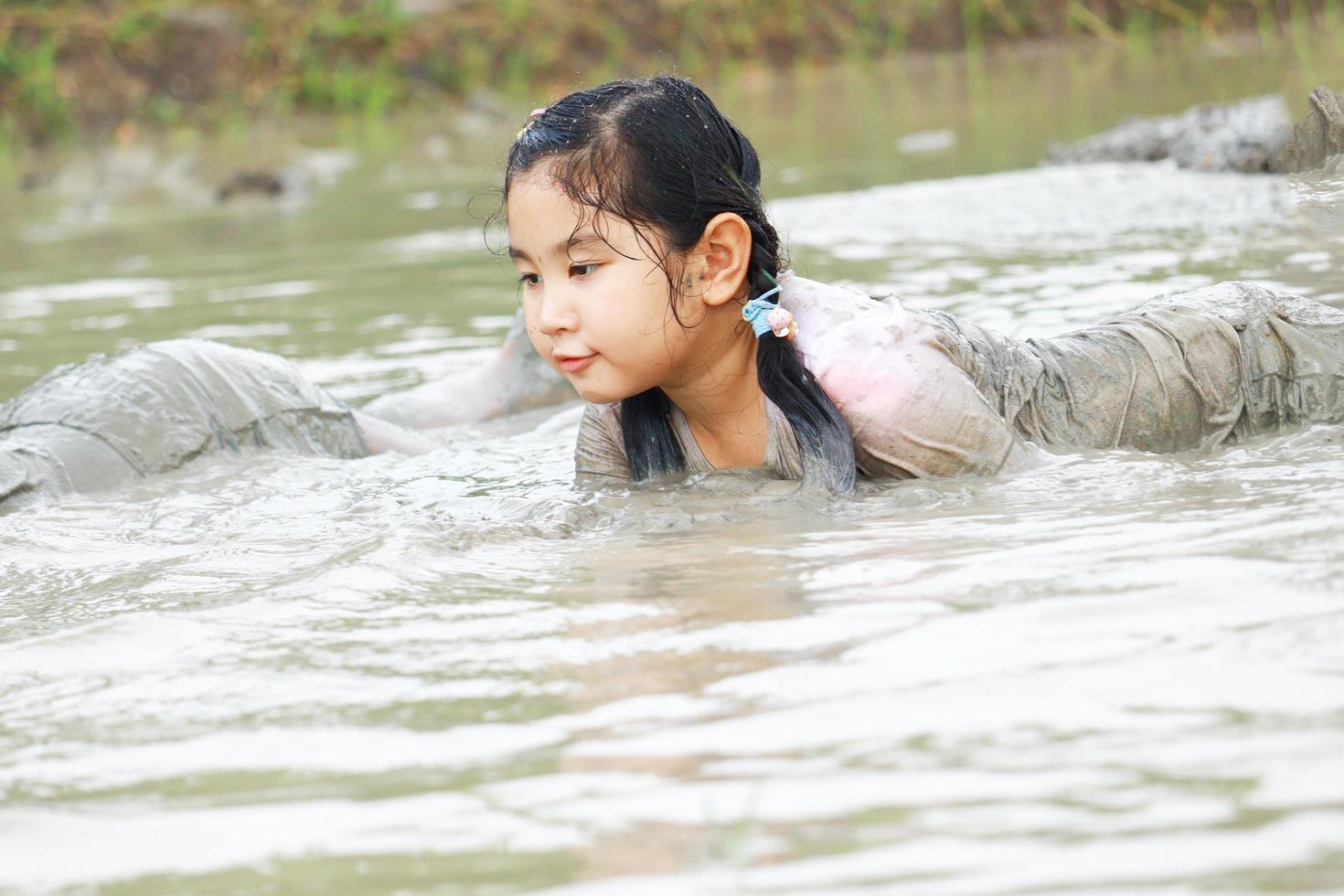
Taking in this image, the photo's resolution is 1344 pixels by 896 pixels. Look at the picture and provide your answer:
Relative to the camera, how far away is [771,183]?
27.1ft

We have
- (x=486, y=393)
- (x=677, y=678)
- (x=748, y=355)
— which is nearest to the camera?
(x=677, y=678)

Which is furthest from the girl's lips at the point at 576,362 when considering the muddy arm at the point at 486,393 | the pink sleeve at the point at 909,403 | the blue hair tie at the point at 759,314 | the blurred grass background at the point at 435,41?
the blurred grass background at the point at 435,41

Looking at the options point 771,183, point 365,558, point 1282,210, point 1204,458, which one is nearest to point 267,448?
point 365,558

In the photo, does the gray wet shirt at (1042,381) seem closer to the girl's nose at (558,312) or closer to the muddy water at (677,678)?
the muddy water at (677,678)

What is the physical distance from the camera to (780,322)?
9.77ft

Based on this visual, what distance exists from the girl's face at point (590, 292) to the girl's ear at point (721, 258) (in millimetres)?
96

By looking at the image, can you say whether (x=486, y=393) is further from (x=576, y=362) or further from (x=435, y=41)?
(x=435, y=41)

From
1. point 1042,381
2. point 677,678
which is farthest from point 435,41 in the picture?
point 677,678

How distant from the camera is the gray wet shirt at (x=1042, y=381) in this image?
2896 mm

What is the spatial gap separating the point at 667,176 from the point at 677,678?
4.24ft

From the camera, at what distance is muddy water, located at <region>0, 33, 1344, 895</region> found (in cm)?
147

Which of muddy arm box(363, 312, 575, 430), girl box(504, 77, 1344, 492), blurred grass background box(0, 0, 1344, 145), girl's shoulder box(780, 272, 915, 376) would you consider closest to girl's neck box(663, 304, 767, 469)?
girl box(504, 77, 1344, 492)

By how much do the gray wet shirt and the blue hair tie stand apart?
0.08 meters

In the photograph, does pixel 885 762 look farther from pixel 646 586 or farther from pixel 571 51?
pixel 571 51
